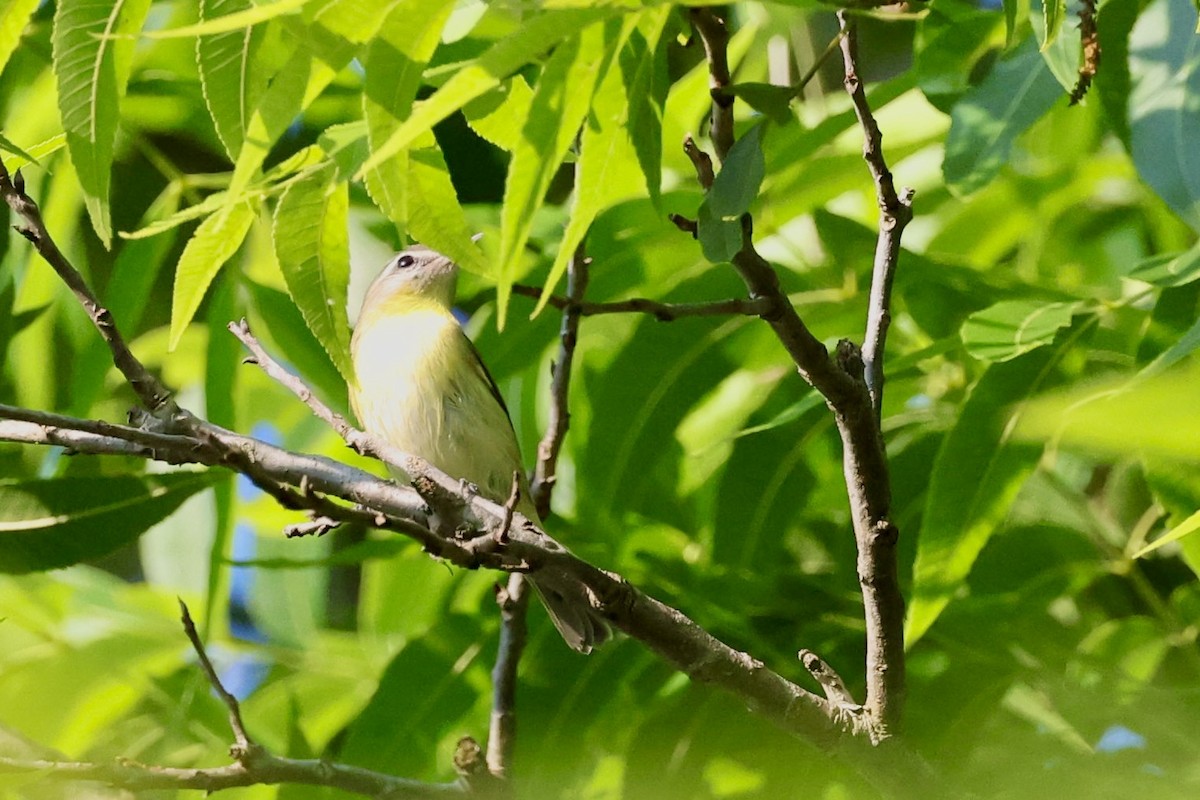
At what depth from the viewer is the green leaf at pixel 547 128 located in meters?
1.45

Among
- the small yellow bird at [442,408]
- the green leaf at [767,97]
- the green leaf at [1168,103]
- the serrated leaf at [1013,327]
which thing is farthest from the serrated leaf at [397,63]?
the small yellow bird at [442,408]

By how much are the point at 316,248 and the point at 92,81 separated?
0.38 metres

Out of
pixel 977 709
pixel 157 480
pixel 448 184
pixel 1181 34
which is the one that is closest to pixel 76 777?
pixel 157 480

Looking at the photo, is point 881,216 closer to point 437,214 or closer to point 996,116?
point 996,116

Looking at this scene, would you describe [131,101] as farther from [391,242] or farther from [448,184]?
[448,184]

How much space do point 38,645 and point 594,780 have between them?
1469 millimetres

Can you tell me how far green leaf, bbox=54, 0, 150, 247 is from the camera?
178cm

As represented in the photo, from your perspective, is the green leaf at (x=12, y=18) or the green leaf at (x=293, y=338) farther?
the green leaf at (x=293, y=338)

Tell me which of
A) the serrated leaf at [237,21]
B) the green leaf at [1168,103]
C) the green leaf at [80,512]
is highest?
the serrated leaf at [237,21]

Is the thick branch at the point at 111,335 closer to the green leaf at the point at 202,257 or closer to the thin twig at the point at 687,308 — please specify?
the green leaf at the point at 202,257

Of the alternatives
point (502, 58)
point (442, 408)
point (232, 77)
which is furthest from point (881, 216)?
point (442, 408)

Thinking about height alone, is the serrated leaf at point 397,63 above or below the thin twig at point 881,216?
above

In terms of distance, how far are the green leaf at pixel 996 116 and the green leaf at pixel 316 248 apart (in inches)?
43.4

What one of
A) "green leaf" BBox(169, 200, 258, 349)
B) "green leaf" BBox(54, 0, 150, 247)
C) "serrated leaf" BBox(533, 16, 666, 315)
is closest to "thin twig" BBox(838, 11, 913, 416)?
"serrated leaf" BBox(533, 16, 666, 315)
